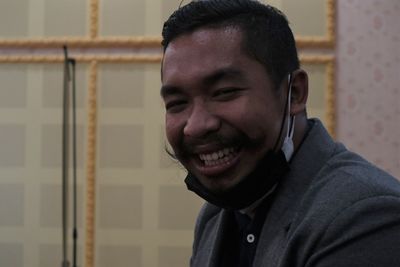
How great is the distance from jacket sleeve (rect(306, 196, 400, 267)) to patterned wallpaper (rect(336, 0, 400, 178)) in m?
2.01

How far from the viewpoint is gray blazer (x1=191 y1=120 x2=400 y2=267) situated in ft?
2.73

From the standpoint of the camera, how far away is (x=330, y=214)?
0.87 m

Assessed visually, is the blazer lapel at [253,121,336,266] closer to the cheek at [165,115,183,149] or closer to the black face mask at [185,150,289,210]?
the black face mask at [185,150,289,210]

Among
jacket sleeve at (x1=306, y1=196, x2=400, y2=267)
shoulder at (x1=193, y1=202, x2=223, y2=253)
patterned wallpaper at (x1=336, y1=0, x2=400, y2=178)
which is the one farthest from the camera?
patterned wallpaper at (x1=336, y1=0, x2=400, y2=178)

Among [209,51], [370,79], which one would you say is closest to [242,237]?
[209,51]

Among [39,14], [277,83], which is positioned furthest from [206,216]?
[39,14]

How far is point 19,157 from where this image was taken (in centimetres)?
289

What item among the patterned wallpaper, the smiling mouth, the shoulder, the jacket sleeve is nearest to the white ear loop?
the smiling mouth

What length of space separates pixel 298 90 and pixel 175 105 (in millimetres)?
246

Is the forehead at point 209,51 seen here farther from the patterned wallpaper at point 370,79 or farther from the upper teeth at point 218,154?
the patterned wallpaper at point 370,79

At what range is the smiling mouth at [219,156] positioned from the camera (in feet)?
3.27

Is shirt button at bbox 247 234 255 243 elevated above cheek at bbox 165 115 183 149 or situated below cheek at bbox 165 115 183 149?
below

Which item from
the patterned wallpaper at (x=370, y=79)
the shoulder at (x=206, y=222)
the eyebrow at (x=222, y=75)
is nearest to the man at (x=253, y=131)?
the eyebrow at (x=222, y=75)

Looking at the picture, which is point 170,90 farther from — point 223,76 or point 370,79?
point 370,79
